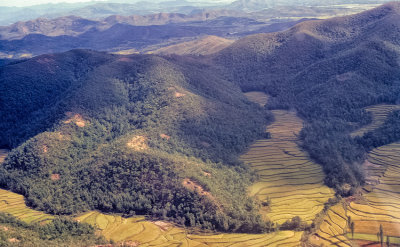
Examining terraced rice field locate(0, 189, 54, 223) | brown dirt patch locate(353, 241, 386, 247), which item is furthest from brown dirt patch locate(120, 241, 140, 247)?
brown dirt patch locate(353, 241, 386, 247)

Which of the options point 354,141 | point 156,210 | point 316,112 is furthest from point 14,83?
point 354,141

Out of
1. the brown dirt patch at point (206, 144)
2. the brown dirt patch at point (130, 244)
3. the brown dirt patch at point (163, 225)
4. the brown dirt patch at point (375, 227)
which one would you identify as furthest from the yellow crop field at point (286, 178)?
the brown dirt patch at point (130, 244)

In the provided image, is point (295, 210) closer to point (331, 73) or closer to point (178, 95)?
point (178, 95)

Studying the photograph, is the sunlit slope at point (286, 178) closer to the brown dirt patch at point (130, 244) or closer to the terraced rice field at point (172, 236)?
the terraced rice field at point (172, 236)

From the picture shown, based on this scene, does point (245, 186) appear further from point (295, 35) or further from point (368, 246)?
point (295, 35)

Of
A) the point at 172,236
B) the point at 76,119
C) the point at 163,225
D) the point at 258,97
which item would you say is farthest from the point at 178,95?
the point at 172,236

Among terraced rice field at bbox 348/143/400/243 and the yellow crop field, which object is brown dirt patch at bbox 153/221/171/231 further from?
terraced rice field at bbox 348/143/400/243
